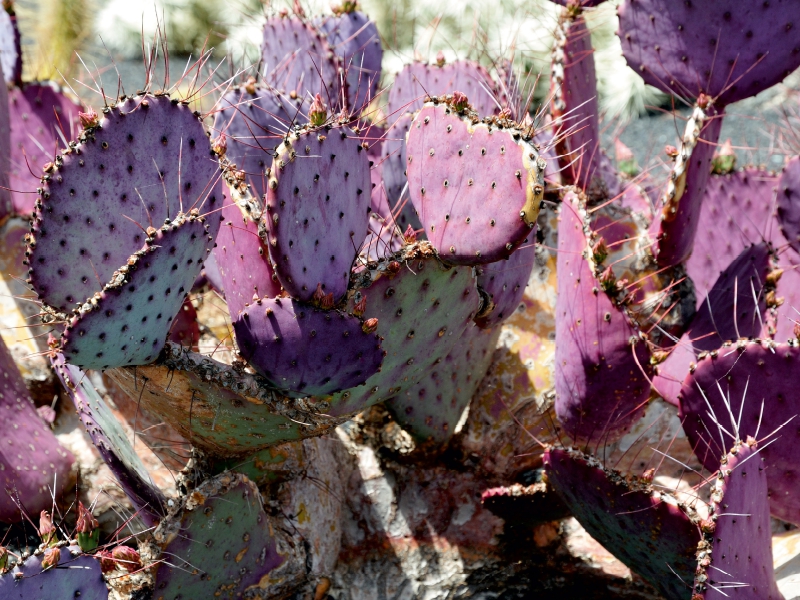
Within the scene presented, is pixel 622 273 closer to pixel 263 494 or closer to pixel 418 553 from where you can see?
pixel 418 553

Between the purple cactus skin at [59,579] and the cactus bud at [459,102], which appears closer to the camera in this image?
the purple cactus skin at [59,579]

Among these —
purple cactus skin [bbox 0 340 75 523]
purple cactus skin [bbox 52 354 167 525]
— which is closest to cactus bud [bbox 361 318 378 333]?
purple cactus skin [bbox 52 354 167 525]

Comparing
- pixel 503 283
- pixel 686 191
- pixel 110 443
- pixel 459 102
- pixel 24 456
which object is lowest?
pixel 24 456

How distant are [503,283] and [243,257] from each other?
581 millimetres

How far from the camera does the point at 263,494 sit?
2045 mm

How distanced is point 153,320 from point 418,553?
997mm

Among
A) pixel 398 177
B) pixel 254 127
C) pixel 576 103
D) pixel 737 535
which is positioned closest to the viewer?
pixel 737 535

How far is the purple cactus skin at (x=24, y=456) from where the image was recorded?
1869 millimetres

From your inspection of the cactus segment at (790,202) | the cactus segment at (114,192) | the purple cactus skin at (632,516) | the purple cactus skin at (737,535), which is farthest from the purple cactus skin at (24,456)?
the cactus segment at (790,202)

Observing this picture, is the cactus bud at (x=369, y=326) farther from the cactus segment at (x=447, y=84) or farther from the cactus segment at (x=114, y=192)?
the cactus segment at (x=447, y=84)

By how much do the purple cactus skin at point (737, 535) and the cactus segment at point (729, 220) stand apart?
829 millimetres

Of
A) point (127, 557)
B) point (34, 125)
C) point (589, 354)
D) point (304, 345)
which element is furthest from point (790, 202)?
point (34, 125)

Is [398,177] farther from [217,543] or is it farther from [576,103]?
[217,543]

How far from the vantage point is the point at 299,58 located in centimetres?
237
